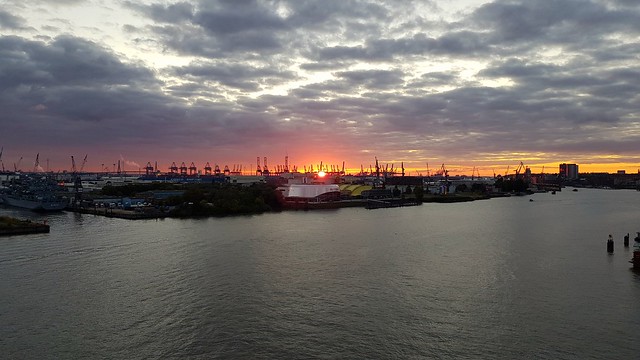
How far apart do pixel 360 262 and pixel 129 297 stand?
715 centimetres

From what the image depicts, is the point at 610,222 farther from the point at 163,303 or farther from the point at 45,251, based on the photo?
the point at 45,251

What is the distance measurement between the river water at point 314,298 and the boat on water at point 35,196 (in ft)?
49.3

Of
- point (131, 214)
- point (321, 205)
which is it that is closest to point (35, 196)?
point (131, 214)

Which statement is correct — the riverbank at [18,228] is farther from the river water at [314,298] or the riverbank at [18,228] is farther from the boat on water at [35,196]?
the boat on water at [35,196]

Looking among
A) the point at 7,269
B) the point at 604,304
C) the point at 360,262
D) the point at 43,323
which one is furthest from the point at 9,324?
the point at 604,304

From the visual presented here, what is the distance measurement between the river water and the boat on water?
1503cm

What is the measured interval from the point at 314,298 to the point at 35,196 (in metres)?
31.9

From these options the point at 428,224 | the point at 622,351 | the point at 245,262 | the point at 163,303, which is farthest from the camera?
the point at 428,224

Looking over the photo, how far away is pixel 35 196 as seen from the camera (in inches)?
1355

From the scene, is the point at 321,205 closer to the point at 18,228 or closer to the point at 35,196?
the point at 35,196

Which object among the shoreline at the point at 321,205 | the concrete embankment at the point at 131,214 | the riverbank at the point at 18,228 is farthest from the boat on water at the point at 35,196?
the riverbank at the point at 18,228

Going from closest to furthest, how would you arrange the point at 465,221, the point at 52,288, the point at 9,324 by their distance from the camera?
the point at 9,324 < the point at 52,288 < the point at 465,221

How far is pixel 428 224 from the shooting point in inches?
1035

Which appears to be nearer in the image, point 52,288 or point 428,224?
point 52,288
